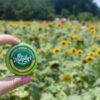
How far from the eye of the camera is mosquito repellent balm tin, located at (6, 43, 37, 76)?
1.45 meters

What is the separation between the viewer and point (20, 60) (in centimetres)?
144

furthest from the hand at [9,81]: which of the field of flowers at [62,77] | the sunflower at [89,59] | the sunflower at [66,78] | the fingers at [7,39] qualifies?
the sunflower at [89,59]

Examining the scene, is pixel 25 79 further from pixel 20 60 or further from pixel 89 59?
pixel 89 59

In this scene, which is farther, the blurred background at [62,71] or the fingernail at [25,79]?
the blurred background at [62,71]

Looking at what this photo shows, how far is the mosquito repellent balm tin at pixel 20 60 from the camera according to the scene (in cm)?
145

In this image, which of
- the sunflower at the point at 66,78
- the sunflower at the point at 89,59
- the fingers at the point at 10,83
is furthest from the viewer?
the sunflower at the point at 89,59

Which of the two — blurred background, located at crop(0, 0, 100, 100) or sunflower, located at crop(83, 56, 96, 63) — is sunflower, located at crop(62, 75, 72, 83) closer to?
blurred background, located at crop(0, 0, 100, 100)

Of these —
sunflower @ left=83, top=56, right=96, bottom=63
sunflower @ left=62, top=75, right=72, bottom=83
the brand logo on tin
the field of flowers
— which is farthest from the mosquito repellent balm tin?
sunflower @ left=83, top=56, right=96, bottom=63

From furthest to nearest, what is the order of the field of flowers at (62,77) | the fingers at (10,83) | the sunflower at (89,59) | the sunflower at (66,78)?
1. the sunflower at (89,59)
2. the sunflower at (66,78)
3. the field of flowers at (62,77)
4. the fingers at (10,83)

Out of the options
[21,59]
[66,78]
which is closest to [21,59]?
[21,59]

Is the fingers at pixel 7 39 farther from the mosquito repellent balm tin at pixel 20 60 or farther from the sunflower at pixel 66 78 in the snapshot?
the sunflower at pixel 66 78

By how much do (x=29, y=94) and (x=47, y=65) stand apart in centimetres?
147

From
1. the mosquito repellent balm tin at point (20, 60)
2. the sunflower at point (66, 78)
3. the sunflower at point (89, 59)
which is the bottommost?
the mosquito repellent balm tin at point (20, 60)

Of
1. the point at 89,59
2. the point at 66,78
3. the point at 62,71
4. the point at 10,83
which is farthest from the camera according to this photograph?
the point at 89,59
